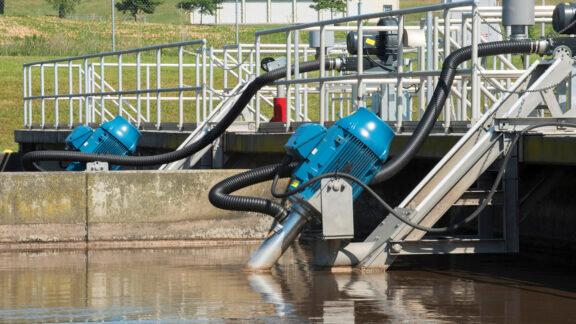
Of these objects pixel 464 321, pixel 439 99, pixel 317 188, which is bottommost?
pixel 464 321

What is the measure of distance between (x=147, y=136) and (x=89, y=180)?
4.84 m

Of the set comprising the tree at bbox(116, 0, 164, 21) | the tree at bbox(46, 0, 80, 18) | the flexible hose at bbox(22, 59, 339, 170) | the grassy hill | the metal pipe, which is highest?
the tree at bbox(46, 0, 80, 18)

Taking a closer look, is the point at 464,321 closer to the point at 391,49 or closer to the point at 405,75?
the point at 405,75

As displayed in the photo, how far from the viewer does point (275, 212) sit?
864cm

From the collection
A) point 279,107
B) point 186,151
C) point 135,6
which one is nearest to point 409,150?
point 186,151

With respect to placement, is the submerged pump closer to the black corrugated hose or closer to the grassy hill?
the black corrugated hose

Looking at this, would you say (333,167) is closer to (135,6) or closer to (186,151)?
(186,151)

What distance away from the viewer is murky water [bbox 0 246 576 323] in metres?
6.49

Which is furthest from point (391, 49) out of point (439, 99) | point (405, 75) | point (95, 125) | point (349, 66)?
point (95, 125)

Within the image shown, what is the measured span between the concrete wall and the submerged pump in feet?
7.69

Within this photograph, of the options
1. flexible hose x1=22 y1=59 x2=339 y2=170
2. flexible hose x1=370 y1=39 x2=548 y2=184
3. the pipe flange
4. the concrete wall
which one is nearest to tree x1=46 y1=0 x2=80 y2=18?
flexible hose x1=22 y1=59 x2=339 y2=170

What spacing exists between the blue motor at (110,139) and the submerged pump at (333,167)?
18.8 ft

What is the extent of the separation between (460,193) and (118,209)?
12.8 feet

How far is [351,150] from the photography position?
27.1 feet
